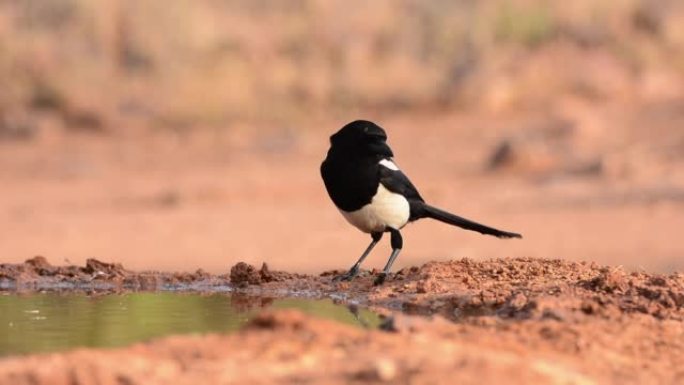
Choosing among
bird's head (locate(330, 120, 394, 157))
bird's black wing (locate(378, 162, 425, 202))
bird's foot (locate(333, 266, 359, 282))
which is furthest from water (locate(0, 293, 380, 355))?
bird's head (locate(330, 120, 394, 157))

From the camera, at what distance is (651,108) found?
2295 centimetres

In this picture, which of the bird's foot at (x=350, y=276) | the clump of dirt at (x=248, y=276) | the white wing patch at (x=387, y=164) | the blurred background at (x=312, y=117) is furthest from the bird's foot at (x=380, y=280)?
the blurred background at (x=312, y=117)

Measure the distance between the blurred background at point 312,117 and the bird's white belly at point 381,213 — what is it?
7.24 meters

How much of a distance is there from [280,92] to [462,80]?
111 inches

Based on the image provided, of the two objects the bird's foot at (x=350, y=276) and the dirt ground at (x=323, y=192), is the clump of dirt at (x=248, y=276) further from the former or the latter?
the dirt ground at (x=323, y=192)

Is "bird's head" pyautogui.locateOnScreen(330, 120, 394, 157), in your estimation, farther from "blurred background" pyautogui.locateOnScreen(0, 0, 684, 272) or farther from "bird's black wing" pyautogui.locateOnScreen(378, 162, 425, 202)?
"blurred background" pyautogui.locateOnScreen(0, 0, 684, 272)

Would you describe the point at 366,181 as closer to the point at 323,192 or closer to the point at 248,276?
the point at 248,276

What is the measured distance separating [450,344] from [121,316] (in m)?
2.62

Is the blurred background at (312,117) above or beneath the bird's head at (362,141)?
above

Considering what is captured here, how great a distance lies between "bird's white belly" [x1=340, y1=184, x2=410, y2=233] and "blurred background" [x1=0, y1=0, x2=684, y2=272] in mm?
7241

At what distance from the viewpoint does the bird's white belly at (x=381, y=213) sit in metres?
8.59

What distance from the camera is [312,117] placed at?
931 inches

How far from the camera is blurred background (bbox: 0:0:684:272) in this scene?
17438 millimetres

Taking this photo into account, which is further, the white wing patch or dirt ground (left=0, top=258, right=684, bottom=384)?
the white wing patch
